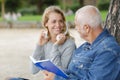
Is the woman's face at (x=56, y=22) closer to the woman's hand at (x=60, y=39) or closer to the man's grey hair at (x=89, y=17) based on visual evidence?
the woman's hand at (x=60, y=39)

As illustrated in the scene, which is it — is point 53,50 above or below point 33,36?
above

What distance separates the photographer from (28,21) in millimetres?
20062

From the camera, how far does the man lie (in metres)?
3.38

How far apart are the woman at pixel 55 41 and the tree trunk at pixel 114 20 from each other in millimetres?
569

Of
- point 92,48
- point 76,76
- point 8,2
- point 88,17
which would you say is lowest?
point 8,2

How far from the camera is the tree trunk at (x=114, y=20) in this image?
4.73 meters

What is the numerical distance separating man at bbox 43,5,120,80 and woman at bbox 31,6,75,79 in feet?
2.18

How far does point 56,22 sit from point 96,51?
1025 millimetres

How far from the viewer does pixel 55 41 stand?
4527mm

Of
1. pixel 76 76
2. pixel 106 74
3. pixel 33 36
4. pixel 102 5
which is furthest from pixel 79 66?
pixel 102 5

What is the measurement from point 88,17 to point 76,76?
1.73ft

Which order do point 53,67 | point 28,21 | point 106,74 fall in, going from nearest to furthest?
point 106,74
point 53,67
point 28,21

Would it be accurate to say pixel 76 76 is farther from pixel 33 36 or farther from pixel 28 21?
pixel 28 21

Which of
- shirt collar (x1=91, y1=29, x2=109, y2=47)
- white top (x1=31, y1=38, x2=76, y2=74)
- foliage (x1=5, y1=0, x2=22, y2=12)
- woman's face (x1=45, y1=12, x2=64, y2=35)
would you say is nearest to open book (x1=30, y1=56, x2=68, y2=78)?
shirt collar (x1=91, y1=29, x2=109, y2=47)
